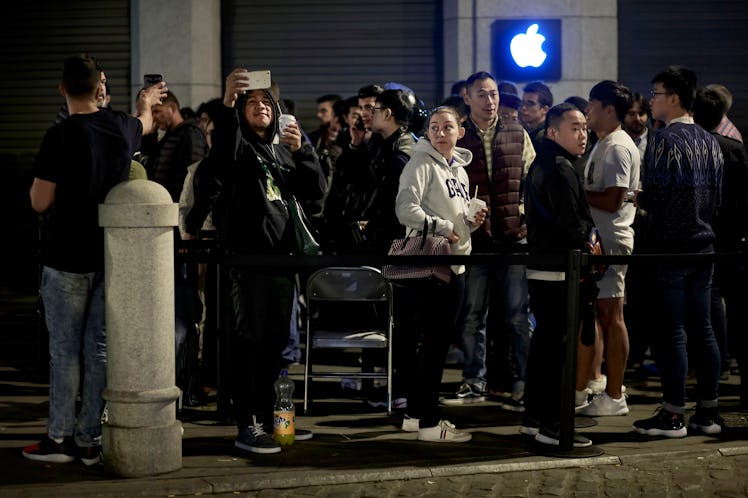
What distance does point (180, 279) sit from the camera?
8875 mm

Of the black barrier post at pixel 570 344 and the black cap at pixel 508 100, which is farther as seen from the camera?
the black cap at pixel 508 100

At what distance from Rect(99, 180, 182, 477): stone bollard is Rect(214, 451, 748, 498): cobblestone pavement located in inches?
23.4

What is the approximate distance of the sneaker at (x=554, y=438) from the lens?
297 inches

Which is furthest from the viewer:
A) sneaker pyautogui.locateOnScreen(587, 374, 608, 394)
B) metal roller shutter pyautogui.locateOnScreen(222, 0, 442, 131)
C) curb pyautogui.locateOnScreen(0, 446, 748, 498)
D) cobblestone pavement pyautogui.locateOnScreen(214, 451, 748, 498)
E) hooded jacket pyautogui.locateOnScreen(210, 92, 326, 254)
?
metal roller shutter pyautogui.locateOnScreen(222, 0, 442, 131)

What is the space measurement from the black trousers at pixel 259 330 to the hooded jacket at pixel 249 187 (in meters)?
0.19

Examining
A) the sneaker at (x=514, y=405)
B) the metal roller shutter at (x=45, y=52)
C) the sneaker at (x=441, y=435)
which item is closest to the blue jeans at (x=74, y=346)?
the sneaker at (x=441, y=435)

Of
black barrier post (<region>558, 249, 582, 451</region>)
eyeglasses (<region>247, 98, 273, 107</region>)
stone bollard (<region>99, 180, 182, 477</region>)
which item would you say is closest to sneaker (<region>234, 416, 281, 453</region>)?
stone bollard (<region>99, 180, 182, 477</region>)

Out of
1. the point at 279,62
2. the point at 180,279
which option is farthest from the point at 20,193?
the point at 180,279

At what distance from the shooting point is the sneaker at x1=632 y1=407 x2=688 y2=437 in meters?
7.91

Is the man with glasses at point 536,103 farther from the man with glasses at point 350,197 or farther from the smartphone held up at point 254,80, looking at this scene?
the smartphone held up at point 254,80

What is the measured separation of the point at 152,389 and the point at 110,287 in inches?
22.7

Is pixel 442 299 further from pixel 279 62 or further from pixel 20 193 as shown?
pixel 20 193

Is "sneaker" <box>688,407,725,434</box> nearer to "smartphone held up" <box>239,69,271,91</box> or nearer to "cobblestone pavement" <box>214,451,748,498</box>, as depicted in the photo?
"cobblestone pavement" <box>214,451,748,498</box>

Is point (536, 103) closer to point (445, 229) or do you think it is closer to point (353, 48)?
point (445, 229)
